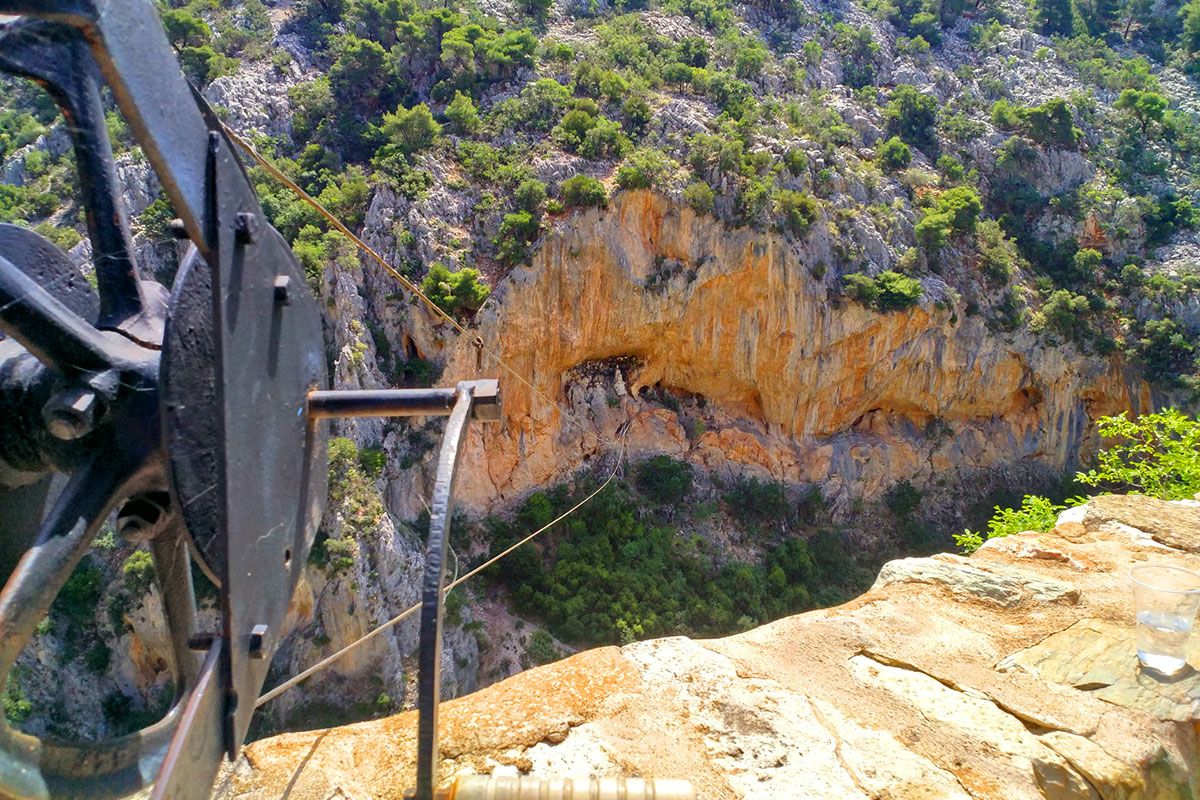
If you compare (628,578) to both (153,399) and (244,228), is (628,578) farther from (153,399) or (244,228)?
(244,228)

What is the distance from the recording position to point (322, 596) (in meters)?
16.2

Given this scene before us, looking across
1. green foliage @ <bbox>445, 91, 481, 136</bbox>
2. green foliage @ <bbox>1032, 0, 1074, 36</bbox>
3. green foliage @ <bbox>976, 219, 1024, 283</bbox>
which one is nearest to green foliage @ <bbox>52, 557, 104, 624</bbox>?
green foliage @ <bbox>445, 91, 481, 136</bbox>

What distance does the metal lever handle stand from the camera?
5.34 feet

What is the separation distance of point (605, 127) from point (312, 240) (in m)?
9.41

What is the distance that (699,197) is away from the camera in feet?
68.7

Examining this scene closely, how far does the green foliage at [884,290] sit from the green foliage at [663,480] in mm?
7941

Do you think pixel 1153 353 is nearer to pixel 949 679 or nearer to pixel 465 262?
pixel 465 262

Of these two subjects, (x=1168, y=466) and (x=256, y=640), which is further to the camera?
(x=1168, y=466)

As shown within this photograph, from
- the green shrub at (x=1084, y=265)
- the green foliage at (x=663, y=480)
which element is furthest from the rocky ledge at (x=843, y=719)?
the green shrub at (x=1084, y=265)

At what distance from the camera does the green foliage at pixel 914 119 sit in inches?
→ 1127

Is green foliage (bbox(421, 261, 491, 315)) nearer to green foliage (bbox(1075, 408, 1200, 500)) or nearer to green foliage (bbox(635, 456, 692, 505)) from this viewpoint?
green foliage (bbox(635, 456, 692, 505))

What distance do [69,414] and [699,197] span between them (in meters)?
20.7

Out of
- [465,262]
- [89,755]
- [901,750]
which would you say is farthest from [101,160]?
[465,262]

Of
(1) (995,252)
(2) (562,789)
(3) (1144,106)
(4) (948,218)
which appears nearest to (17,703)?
(2) (562,789)
